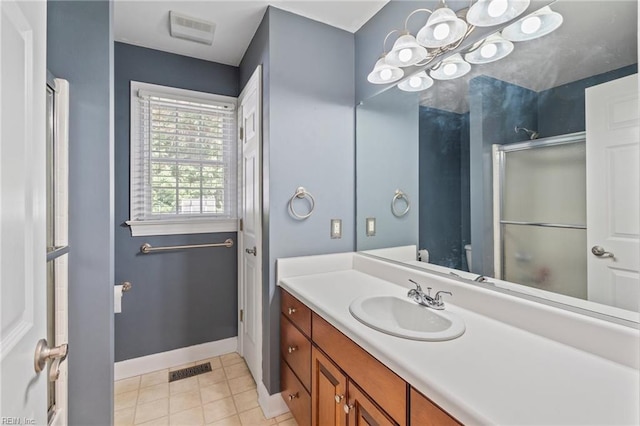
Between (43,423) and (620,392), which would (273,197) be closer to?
(43,423)

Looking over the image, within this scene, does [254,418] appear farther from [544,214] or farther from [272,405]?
[544,214]

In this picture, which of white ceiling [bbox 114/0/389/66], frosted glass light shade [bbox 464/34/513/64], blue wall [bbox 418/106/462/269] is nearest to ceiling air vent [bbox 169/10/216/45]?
white ceiling [bbox 114/0/389/66]

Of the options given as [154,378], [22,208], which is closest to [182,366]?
[154,378]

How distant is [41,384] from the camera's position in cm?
66

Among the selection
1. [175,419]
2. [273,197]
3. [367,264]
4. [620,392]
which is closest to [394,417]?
[620,392]

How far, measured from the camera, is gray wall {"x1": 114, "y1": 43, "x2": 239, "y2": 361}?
83.0 inches

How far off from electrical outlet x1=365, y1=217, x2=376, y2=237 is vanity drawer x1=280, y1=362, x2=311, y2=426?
0.95 m

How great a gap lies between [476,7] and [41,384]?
1769mm

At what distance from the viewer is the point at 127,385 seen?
2027 millimetres

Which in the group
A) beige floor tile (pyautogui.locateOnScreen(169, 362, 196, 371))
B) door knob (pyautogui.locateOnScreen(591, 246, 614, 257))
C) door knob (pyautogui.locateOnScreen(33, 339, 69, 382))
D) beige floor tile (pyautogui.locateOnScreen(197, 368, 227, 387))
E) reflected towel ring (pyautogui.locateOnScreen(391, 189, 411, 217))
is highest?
reflected towel ring (pyautogui.locateOnScreen(391, 189, 411, 217))

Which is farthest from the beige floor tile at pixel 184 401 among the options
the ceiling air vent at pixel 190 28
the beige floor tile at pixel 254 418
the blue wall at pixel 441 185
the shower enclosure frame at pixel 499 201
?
the ceiling air vent at pixel 190 28

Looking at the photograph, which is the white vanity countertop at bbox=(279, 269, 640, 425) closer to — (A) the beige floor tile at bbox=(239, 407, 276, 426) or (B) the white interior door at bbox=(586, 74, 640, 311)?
(B) the white interior door at bbox=(586, 74, 640, 311)

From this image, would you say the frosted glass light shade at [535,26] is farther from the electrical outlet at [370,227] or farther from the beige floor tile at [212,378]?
the beige floor tile at [212,378]

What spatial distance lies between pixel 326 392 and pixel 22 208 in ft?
3.89
